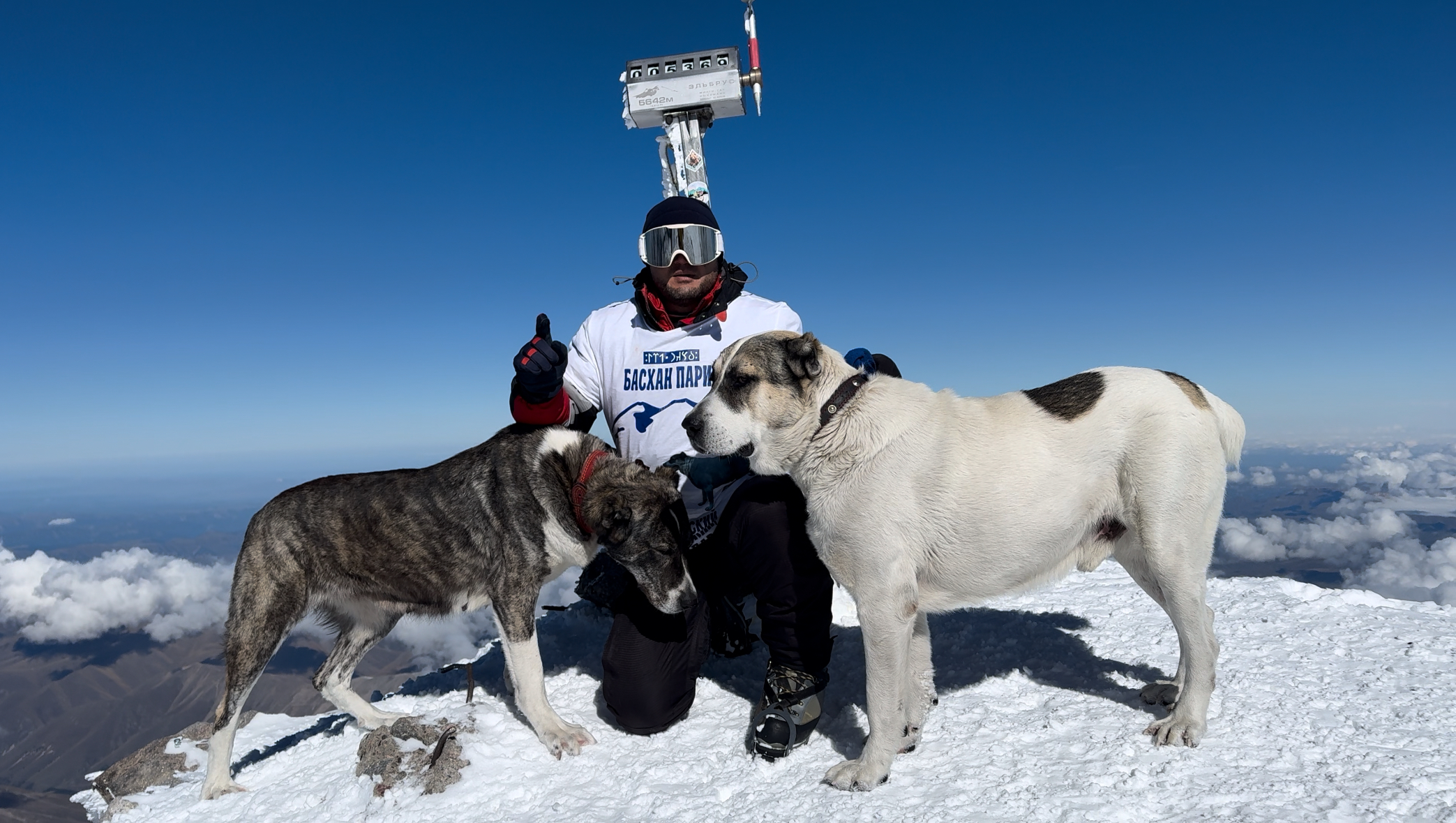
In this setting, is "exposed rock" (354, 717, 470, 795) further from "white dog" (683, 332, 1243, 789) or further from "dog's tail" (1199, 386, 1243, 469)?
"dog's tail" (1199, 386, 1243, 469)

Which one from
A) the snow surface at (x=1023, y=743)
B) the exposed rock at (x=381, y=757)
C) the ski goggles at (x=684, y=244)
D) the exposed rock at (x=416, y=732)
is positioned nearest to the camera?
the snow surface at (x=1023, y=743)

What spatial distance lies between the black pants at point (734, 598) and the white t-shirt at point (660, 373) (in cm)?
43

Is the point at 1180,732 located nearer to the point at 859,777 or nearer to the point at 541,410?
the point at 859,777

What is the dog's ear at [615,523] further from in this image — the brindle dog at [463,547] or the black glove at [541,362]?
the black glove at [541,362]

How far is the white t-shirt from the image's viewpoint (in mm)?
4852

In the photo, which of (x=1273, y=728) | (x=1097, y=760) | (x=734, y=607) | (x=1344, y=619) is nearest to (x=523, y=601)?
(x=734, y=607)

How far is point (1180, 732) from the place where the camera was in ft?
11.4

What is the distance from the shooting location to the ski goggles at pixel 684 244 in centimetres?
495

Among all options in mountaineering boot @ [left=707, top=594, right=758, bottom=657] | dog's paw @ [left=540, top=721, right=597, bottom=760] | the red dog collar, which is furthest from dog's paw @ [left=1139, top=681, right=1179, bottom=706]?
the red dog collar

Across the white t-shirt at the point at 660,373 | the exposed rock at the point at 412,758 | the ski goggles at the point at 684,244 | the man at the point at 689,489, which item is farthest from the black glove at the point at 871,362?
the exposed rock at the point at 412,758

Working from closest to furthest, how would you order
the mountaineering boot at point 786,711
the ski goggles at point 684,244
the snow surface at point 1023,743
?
the snow surface at point 1023,743 → the mountaineering boot at point 786,711 → the ski goggles at point 684,244

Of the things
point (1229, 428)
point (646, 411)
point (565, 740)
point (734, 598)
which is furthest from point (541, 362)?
point (1229, 428)

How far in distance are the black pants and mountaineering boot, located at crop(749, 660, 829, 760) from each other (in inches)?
2.9

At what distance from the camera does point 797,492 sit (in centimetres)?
414
